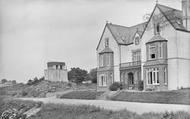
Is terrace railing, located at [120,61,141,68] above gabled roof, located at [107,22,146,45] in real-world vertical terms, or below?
below

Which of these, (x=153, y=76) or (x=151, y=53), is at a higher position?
(x=151, y=53)

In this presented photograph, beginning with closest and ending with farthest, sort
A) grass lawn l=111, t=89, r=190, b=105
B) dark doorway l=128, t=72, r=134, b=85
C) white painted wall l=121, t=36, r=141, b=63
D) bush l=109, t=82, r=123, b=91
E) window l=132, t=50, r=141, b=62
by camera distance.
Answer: grass lawn l=111, t=89, r=190, b=105
bush l=109, t=82, r=123, b=91
window l=132, t=50, r=141, b=62
dark doorway l=128, t=72, r=134, b=85
white painted wall l=121, t=36, r=141, b=63

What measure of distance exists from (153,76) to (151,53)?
2.97 feet

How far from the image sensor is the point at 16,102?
8.05m

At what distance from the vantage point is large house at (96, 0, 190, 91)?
27.6 feet

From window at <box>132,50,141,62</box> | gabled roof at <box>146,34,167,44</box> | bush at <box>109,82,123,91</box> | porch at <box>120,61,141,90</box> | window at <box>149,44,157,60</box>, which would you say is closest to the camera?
gabled roof at <box>146,34,167,44</box>

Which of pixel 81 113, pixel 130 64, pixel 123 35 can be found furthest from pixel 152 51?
pixel 81 113

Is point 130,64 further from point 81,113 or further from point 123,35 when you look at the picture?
point 81,113

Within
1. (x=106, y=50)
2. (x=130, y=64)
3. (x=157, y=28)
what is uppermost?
(x=157, y=28)

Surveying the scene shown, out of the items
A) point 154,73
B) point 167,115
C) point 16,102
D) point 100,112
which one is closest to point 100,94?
point 154,73

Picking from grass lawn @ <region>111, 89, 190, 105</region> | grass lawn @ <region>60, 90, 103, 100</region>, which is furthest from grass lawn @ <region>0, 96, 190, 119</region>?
grass lawn @ <region>60, 90, 103, 100</region>

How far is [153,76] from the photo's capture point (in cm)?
911

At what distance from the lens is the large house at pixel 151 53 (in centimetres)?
842

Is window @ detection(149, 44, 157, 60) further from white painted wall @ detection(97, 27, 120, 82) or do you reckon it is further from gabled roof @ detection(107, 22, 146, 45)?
white painted wall @ detection(97, 27, 120, 82)
